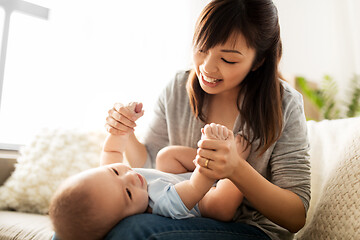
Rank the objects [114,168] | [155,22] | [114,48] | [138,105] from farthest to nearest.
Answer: [155,22] → [114,48] → [138,105] → [114,168]

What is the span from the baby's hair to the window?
4.26 feet

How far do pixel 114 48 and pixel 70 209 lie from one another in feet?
5.84

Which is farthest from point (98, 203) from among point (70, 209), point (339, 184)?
point (339, 184)

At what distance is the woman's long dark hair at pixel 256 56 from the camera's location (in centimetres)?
102

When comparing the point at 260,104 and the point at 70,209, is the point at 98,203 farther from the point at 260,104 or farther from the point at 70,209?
the point at 260,104

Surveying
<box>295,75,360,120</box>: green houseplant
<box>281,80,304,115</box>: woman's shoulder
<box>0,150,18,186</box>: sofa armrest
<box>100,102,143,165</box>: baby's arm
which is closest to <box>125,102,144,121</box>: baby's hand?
<box>100,102,143,165</box>: baby's arm

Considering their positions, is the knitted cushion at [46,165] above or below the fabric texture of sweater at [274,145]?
below

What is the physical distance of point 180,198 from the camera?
3.06 ft

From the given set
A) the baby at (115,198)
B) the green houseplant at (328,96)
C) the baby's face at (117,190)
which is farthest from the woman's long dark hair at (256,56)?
the green houseplant at (328,96)

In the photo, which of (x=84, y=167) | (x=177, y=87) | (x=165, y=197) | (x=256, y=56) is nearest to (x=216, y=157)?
(x=165, y=197)

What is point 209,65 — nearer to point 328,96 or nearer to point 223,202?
point 223,202

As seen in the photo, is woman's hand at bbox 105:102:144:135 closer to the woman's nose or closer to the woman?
the woman

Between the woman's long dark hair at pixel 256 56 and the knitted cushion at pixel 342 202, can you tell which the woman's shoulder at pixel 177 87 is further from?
the knitted cushion at pixel 342 202

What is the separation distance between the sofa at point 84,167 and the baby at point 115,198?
0.30 meters
